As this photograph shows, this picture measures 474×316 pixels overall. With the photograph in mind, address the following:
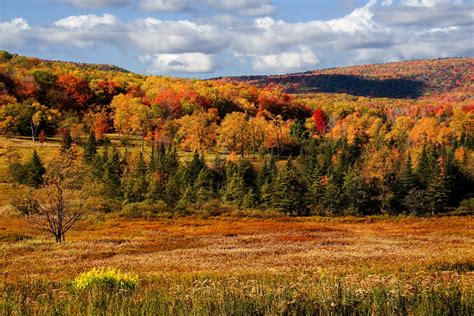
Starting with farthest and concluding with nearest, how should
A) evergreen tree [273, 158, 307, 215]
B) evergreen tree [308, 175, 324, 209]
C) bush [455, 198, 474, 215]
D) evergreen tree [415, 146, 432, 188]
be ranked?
evergreen tree [415, 146, 432, 188], bush [455, 198, 474, 215], evergreen tree [308, 175, 324, 209], evergreen tree [273, 158, 307, 215]

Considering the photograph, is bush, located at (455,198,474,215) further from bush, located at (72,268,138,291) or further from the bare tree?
bush, located at (72,268,138,291)

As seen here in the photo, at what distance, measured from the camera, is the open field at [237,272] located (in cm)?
966

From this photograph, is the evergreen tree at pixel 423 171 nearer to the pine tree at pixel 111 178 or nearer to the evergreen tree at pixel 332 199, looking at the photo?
the evergreen tree at pixel 332 199

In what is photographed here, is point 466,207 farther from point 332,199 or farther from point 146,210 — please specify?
point 146,210

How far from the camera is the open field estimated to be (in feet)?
31.7

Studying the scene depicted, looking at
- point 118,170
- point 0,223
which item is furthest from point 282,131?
point 0,223

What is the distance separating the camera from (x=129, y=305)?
31.2 feet

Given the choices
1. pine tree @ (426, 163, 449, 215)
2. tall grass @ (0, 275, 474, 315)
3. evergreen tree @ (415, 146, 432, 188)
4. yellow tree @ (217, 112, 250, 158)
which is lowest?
pine tree @ (426, 163, 449, 215)

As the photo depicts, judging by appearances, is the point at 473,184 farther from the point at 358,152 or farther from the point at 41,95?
the point at 41,95

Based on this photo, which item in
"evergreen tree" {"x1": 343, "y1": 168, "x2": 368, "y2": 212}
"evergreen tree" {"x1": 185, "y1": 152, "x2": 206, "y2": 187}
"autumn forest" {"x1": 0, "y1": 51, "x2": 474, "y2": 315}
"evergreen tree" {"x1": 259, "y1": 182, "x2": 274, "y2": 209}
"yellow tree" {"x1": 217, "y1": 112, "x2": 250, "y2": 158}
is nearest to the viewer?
"autumn forest" {"x1": 0, "y1": 51, "x2": 474, "y2": 315}

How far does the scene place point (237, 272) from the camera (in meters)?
21.2

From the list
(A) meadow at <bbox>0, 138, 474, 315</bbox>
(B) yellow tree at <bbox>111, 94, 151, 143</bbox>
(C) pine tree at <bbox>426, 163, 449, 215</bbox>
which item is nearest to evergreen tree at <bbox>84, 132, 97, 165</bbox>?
(A) meadow at <bbox>0, 138, 474, 315</bbox>

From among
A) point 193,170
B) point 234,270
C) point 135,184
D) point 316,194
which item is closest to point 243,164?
point 193,170

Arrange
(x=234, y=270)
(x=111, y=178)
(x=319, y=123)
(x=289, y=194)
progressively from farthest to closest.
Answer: (x=319, y=123), (x=111, y=178), (x=289, y=194), (x=234, y=270)
